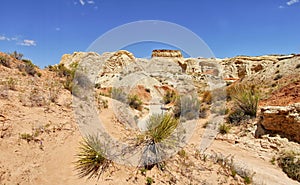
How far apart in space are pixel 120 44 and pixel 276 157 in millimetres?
6240

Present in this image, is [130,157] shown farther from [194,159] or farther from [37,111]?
[37,111]

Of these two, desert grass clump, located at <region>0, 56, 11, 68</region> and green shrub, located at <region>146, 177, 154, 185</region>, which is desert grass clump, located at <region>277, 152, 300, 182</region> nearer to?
green shrub, located at <region>146, 177, 154, 185</region>

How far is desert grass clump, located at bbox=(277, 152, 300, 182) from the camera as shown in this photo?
5453mm

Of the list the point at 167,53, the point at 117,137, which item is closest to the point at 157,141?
the point at 117,137

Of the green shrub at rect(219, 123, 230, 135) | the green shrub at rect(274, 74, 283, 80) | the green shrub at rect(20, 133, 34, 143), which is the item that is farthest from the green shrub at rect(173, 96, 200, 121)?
the green shrub at rect(274, 74, 283, 80)

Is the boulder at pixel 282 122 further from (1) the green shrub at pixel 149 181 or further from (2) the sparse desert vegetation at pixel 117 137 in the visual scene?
(1) the green shrub at pixel 149 181

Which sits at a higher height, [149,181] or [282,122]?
[282,122]

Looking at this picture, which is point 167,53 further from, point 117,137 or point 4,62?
point 117,137

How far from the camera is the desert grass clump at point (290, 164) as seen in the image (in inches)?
215

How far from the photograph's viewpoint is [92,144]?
4.76 metres

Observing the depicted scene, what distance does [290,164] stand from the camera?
5.75 m

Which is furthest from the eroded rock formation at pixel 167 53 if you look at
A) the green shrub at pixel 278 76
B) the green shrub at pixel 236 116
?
the green shrub at pixel 236 116

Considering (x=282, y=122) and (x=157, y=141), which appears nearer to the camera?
(x=157, y=141)

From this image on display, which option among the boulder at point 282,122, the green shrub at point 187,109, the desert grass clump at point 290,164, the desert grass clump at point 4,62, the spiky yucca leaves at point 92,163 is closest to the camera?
the spiky yucca leaves at point 92,163
